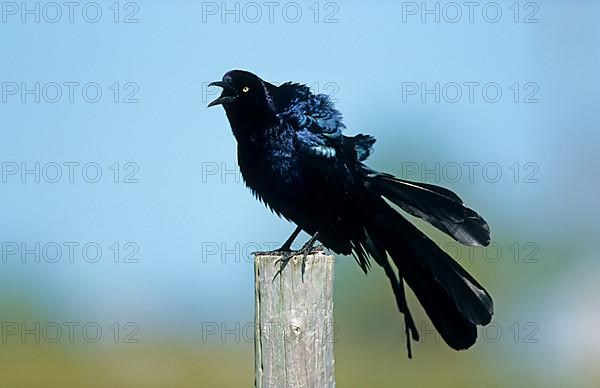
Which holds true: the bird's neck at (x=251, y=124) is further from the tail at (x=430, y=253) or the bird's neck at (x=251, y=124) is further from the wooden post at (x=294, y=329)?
the wooden post at (x=294, y=329)

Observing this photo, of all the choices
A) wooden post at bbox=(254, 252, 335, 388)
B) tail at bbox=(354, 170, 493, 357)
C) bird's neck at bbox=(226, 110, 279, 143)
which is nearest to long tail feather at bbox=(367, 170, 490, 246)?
tail at bbox=(354, 170, 493, 357)

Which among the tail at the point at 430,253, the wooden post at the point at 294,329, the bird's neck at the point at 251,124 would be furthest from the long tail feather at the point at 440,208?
the wooden post at the point at 294,329

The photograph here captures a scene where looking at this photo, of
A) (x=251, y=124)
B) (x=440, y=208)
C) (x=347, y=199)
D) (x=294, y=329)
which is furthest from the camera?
(x=251, y=124)

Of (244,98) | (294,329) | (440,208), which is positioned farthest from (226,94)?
(294,329)

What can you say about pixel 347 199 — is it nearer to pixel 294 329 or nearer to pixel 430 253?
pixel 430 253

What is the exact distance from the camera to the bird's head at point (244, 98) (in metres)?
4.98

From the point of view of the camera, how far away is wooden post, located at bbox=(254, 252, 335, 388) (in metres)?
3.50

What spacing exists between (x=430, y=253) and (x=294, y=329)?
1.02 meters

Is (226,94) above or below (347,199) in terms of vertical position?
above

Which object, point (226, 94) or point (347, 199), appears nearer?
point (347, 199)

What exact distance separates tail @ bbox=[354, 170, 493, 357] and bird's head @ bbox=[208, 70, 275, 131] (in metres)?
0.72

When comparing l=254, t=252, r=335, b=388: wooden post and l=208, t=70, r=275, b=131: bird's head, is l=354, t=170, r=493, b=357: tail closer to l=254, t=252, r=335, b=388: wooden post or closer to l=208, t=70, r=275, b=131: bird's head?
l=208, t=70, r=275, b=131: bird's head

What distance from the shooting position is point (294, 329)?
138 inches

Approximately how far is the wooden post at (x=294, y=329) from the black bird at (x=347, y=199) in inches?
23.7
